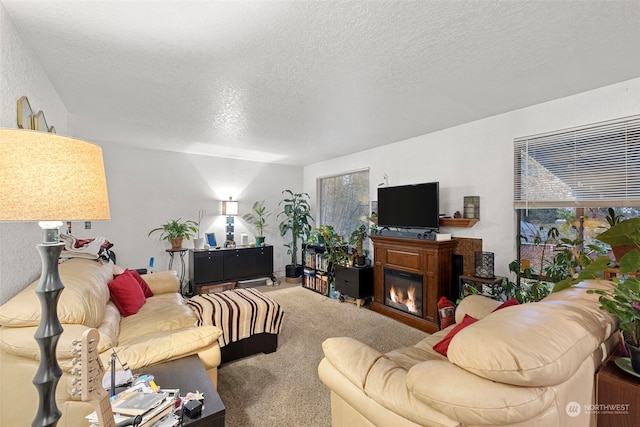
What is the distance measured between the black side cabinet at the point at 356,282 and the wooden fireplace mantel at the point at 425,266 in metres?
0.42

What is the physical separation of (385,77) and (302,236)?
4.23m

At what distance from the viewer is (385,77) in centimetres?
220

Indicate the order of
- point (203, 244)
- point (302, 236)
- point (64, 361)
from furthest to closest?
point (302, 236)
point (203, 244)
point (64, 361)

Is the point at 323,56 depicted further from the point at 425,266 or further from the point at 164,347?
the point at 425,266

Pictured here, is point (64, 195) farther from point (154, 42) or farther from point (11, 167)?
point (154, 42)

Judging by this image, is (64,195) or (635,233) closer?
(64,195)

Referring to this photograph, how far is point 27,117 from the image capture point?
166cm

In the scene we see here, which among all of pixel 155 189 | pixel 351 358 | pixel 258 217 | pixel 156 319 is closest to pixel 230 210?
pixel 258 217

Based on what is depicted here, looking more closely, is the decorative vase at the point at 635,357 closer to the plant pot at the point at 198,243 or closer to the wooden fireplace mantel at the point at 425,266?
the wooden fireplace mantel at the point at 425,266

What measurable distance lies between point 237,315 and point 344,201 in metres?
3.30

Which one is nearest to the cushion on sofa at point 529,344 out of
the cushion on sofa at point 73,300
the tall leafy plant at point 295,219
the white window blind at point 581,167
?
the cushion on sofa at point 73,300

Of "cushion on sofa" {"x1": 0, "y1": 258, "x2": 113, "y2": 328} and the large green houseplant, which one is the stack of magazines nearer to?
"cushion on sofa" {"x1": 0, "y1": 258, "x2": 113, "y2": 328}

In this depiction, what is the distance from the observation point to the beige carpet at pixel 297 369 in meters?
1.90

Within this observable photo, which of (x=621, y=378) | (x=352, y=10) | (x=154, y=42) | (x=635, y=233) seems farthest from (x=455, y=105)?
(x=154, y=42)
